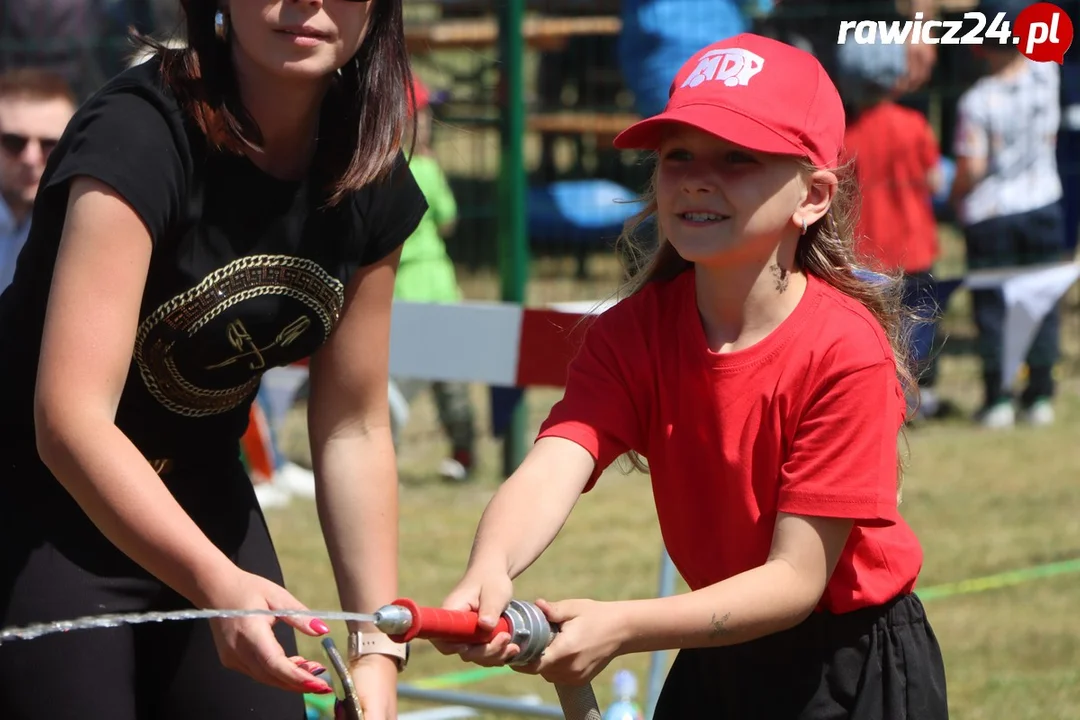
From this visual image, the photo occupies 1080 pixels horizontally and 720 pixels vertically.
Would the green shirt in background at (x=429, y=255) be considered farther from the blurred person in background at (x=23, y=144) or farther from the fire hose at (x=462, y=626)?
the fire hose at (x=462, y=626)

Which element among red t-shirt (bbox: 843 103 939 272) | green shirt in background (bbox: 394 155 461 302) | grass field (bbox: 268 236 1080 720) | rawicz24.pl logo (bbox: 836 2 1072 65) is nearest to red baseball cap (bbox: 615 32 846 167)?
grass field (bbox: 268 236 1080 720)

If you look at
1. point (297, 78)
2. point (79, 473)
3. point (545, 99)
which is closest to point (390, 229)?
point (297, 78)

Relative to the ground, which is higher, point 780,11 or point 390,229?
point 780,11

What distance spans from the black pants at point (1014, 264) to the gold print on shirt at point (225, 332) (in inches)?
240

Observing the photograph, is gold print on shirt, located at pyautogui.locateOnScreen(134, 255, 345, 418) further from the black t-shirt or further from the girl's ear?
the girl's ear

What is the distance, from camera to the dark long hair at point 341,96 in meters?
2.37

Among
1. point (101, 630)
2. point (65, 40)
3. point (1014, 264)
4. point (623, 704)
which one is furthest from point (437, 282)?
point (101, 630)

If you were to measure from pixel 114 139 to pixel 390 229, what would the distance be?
557 mm

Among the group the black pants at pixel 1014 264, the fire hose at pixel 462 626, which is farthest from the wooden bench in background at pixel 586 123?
the fire hose at pixel 462 626

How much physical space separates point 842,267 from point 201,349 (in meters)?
1.01

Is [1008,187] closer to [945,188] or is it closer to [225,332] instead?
[945,188]

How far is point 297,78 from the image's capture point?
7.94 ft

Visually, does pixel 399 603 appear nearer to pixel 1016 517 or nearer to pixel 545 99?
pixel 1016 517

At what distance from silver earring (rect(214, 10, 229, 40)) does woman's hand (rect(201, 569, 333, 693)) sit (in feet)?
2.84
